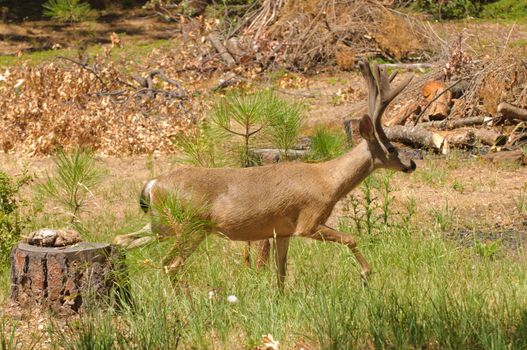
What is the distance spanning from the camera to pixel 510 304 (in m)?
5.18

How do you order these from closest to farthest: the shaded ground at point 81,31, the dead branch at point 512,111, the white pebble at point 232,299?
1. the white pebble at point 232,299
2. the dead branch at point 512,111
3. the shaded ground at point 81,31

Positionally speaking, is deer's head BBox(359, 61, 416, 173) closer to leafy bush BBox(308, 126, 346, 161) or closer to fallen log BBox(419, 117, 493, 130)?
leafy bush BBox(308, 126, 346, 161)

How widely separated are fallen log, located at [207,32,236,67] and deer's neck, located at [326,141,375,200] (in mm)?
10342

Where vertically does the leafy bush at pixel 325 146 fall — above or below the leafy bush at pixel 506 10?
above

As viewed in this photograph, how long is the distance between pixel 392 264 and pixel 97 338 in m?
2.54

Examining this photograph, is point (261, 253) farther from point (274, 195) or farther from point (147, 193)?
point (147, 193)

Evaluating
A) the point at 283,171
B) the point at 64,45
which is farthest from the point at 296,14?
the point at 283,171

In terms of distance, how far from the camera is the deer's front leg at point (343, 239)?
245 inches

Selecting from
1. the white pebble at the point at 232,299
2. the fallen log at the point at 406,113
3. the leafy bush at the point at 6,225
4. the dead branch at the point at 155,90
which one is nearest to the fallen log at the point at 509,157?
the fallen log at the point at 406,113

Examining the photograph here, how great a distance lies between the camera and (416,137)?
11.8 metres

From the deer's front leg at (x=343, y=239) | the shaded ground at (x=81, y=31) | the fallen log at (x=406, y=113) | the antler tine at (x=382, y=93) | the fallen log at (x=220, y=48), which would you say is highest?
the antler tine at (x=382, y=93)

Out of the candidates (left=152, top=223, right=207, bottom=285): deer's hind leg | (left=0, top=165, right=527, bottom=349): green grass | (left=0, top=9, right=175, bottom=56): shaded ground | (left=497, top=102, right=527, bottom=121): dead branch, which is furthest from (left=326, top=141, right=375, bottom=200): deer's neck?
→ (left=0, top=9, right=175, bottom=56): shaded ground

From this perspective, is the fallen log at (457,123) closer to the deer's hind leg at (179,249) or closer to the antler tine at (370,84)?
the antler tine at (370,84)

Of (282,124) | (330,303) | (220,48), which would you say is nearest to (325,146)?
(282,124)
